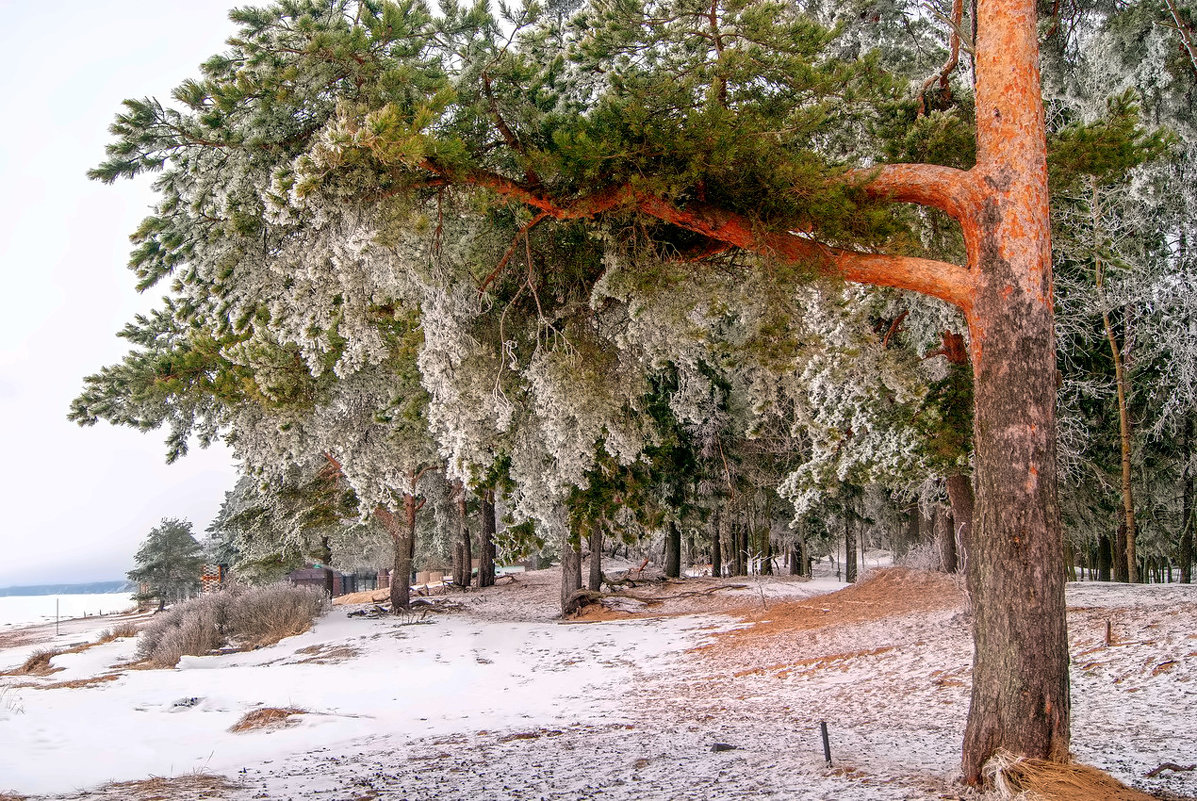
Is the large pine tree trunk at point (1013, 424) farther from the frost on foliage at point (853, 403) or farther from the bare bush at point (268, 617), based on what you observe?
the bare bush at point (268, 617)

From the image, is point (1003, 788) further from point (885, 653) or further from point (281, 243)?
point (281, 243)

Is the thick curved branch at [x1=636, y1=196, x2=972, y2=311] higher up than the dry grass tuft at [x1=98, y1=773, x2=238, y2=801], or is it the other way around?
the thick curved branch at [x1=636, y1=196, x2=972, y2=311]

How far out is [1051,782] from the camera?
165 inches

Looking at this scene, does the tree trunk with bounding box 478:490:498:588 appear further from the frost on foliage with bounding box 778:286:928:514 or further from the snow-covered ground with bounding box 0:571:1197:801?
the frost on foliage with bounding box 778:286:928:514

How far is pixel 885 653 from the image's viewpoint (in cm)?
933

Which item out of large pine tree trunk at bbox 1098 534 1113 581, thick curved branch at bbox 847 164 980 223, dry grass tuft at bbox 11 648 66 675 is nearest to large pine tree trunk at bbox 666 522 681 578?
large pine tree trunk at bbox 1098 534 1113 581

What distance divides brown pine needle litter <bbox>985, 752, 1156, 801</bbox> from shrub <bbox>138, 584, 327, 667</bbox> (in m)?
12.7

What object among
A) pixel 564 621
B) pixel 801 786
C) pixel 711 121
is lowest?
pixel 564 621

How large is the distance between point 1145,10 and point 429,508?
20.3 metres

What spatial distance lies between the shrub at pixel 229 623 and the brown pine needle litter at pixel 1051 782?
1274cm

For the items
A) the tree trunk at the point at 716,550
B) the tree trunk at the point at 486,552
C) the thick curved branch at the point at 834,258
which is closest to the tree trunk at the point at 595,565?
the tree trunk at the point at 716,550

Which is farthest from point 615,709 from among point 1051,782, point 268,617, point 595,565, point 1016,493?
point 595,565

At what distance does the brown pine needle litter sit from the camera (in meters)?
4.03

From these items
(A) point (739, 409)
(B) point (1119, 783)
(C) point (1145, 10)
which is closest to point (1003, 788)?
(B) point (1119, 783)
